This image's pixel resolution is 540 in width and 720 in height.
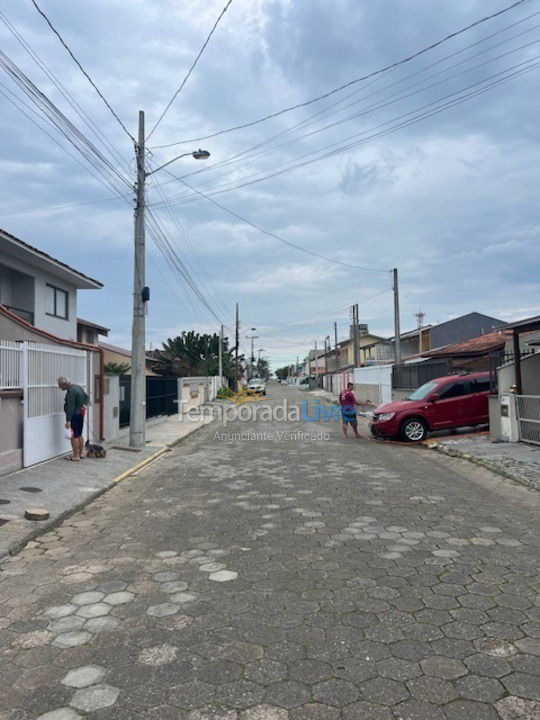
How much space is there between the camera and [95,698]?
8.96ft

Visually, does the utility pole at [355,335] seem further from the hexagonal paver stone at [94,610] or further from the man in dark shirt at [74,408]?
the hexagonal paver stone at [94,610]

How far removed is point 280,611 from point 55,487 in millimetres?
5464

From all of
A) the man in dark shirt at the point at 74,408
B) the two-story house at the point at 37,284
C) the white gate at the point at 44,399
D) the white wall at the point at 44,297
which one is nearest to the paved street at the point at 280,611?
the white gate at the point at 44,399

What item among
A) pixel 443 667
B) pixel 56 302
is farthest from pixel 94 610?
pixel 56 302

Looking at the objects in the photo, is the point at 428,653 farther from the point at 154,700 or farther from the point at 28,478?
the point at 28,478

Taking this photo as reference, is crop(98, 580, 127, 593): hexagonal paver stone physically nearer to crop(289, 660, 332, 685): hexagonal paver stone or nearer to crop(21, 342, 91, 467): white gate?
crop(289, 660, 332, 685): hexagonal paver stone

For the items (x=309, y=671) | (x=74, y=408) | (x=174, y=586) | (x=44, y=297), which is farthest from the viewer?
(x=44, y=297)

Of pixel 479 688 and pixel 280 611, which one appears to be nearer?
pixel 479 688

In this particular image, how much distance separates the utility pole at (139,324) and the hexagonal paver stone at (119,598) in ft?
29.4

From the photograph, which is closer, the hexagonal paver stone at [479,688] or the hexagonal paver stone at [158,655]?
the hexagonal paver stone at [479,688]

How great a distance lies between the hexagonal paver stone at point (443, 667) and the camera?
289 cm

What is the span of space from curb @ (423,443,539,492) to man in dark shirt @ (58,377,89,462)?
782 cm

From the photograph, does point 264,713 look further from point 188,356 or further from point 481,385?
point 188,356

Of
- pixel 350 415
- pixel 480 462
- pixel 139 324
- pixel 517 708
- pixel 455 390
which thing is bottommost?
pixel 517 708
